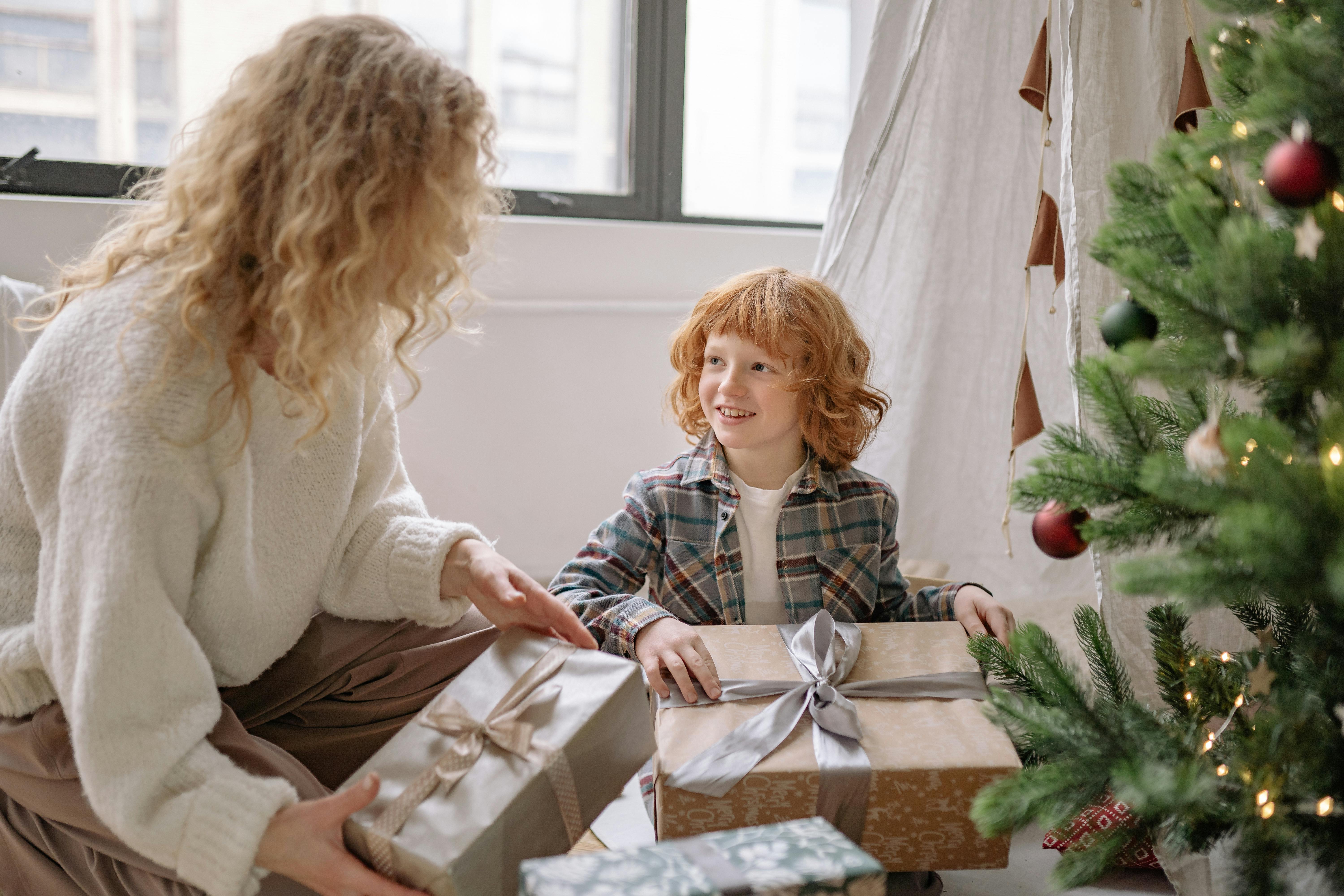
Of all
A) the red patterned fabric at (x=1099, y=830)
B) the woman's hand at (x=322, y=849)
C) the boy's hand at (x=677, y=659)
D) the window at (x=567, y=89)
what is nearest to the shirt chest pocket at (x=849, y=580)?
the boy's hand at (x=677, y=659)

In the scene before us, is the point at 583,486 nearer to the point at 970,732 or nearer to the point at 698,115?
the point at 698,115

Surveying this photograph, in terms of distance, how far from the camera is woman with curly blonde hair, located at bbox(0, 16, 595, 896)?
81 cm

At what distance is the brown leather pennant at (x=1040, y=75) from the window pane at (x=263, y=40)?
0.81 m

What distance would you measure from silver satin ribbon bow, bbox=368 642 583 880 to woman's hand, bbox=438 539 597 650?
0.25ft

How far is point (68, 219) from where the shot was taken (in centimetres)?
158

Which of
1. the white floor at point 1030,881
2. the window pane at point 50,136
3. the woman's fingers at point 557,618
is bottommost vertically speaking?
the white floor at point 1030,881

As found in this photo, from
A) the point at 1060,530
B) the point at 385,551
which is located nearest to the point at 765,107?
the point at 385,551

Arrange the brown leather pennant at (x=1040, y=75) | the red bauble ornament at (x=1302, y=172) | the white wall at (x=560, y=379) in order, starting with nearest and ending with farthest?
1. the red bauble ornament at (x=1302, y=172)
2. the brown leather pennant at (x=1040, y=75)
3. the white wall at (x=560, y=379)

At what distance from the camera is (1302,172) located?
677 millimetres

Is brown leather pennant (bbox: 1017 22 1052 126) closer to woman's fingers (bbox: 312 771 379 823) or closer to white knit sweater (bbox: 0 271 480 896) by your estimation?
white knit sweater (bbox: 0 271 480 896)

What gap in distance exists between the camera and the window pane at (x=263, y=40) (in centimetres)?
169

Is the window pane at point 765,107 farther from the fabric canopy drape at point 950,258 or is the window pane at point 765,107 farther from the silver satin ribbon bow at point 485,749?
the silver satin ribbon bow at point 485,749

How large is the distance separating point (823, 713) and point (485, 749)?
0.34 meters

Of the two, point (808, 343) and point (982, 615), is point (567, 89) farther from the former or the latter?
point (982, 615)
